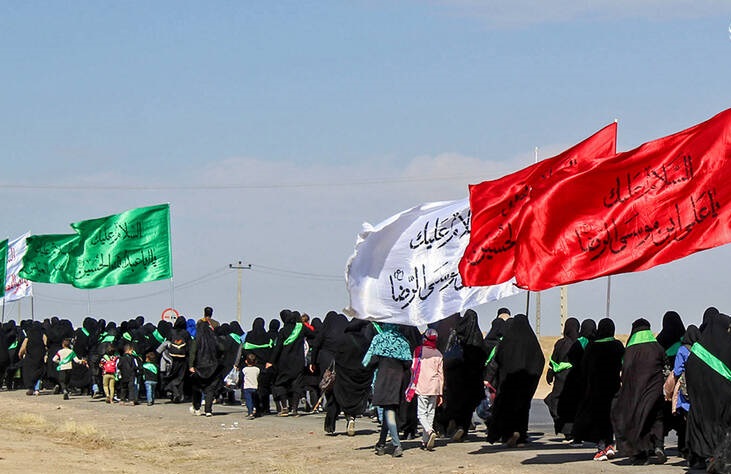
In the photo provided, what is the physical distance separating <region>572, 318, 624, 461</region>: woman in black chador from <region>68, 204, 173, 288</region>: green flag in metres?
14.3

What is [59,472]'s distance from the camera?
16062 millimetres

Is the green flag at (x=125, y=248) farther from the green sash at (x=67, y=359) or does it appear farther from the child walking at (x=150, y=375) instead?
the child walking at (x=150, y=375)

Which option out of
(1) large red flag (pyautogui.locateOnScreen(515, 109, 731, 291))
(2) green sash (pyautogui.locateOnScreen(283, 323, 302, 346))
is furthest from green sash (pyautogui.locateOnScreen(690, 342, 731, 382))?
(2) green sash (pyautogui.locateOnScreen(283, 323, 302, 346))

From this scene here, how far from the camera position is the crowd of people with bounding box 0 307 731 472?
15055 millimetres

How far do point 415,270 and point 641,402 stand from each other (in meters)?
3.18

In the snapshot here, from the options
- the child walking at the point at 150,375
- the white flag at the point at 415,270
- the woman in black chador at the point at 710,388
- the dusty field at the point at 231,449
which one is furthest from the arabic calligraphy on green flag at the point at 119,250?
the woman in black chador at the point at 710,388

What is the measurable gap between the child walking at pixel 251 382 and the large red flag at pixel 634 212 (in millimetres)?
9436

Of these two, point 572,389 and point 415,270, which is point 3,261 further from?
point 415,270

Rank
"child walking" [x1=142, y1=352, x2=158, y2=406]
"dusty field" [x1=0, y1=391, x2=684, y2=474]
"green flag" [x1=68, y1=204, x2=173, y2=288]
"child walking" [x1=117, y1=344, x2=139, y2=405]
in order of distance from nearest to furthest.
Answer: "dusty field" [x1=0, y1=391, x2=684, y2=474]
"child walking" [x1=142, y1=352, x2=158, y2=406]
"child walking" [x1=117, y1=344, x2=139, y2=405]
"green flag" [x1=68, y1=204, x2=173, y2=288]

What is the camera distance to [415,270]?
1694 centimetres

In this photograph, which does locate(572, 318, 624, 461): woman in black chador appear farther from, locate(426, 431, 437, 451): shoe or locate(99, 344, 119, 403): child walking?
locate(99, 344, 119, 403): child walking

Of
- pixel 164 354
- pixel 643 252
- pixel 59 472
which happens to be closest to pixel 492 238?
pixel 643 252

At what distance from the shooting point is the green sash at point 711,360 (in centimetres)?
1416

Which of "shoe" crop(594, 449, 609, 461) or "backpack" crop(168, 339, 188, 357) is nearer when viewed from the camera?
"shoe" crop(594, 449, 609, 461)
